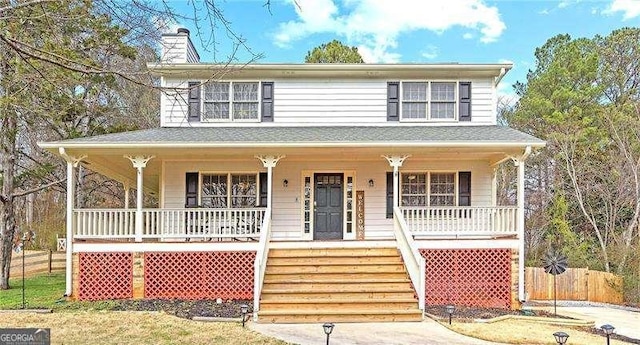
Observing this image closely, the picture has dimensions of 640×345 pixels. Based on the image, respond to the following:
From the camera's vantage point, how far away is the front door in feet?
42.1

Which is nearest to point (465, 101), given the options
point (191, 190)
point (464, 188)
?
point (464, 188)

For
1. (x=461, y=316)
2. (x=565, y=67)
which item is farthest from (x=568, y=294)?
(x=565, y=67)

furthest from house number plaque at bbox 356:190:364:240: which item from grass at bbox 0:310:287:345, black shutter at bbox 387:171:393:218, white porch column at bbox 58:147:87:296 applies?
white porch column at bbox 58:147:87:296

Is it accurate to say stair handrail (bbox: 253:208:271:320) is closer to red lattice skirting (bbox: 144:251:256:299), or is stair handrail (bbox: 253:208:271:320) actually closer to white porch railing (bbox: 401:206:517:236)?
red lattice skirting (bbox: 144:251:256:299)

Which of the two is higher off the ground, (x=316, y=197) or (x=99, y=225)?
(x=316, y=197)

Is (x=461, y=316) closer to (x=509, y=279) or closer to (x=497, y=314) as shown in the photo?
(x=497, y=314)

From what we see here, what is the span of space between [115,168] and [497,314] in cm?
1035

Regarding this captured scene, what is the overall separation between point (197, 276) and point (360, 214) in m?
4.42

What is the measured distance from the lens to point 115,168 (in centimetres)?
1357

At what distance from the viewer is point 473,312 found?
32.2ft

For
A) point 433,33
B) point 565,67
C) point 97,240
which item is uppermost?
point 433,33

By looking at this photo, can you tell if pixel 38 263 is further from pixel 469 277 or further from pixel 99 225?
pixel 469 277

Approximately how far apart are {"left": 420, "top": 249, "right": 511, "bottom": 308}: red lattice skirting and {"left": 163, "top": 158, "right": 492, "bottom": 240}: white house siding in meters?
2.05

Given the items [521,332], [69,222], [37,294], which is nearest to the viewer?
[521,332]
